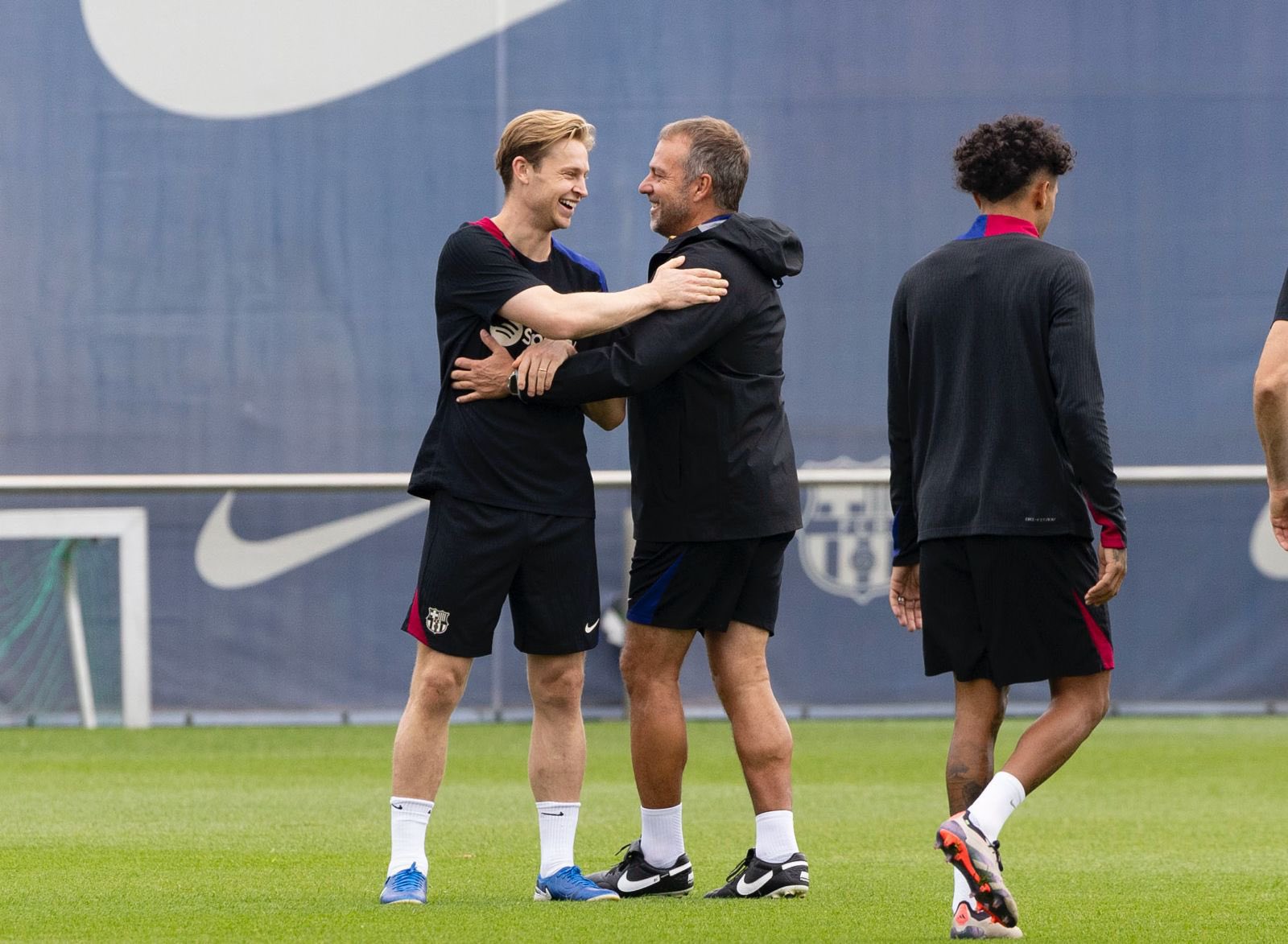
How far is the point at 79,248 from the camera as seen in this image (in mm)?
8508

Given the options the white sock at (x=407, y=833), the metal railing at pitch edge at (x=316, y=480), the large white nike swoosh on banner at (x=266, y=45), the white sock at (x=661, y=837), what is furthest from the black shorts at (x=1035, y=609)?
the large white nike swoosh on banner at (x=266, y=45)

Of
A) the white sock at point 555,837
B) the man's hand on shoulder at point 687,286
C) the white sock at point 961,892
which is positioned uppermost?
the man's hand on shoulder at point 687,286

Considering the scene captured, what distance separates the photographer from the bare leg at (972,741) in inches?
122

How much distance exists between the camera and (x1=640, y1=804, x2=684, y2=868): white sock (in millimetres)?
3564

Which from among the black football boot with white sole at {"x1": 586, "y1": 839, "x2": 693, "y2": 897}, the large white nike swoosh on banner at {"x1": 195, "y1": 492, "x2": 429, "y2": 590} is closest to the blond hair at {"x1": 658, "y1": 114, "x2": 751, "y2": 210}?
the black football boot with white sole at {"x1": 586, "y1": 839, "x2": 693, "y2": 897}

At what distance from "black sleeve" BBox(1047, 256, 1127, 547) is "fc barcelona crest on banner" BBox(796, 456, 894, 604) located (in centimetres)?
540

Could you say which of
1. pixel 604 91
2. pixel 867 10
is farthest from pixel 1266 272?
pixel 604 91

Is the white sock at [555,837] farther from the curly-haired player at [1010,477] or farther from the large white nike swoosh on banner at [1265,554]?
the large white nike swoosh on banner at [1265,554]

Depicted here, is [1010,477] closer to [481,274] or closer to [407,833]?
[481,274]

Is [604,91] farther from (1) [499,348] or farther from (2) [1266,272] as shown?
(1) [499,348]

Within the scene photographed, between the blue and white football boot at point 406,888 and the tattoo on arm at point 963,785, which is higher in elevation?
the tattoo on arm at point 963,785

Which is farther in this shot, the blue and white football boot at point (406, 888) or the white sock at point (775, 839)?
the white sock at point (775, 839)

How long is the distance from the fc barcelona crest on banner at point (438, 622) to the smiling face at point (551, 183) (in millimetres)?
747

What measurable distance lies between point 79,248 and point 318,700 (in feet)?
7.71
